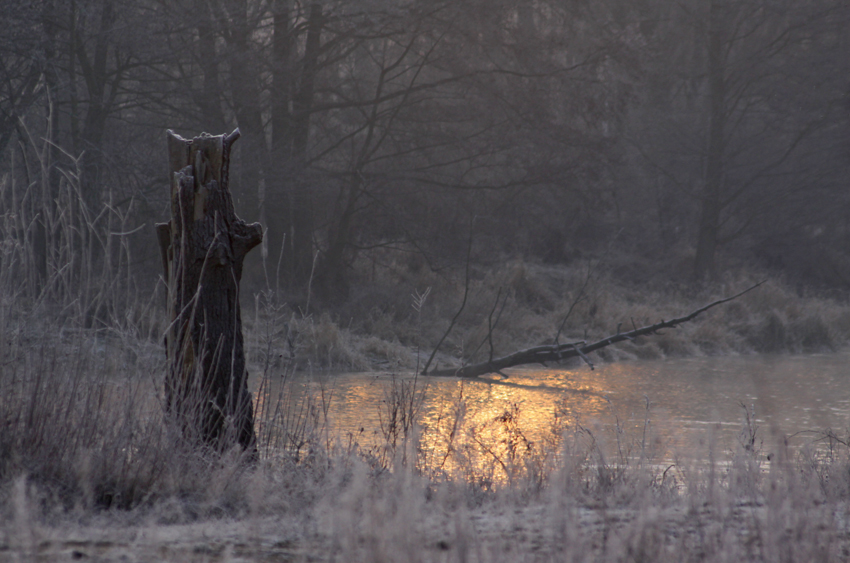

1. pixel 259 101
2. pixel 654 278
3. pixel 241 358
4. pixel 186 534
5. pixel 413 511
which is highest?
pixel 259 101

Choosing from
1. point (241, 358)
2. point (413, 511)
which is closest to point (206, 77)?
point (241, 358)

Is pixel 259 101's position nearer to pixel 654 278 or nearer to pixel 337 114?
pixel 337 114

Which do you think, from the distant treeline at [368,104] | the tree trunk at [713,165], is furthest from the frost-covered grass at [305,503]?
the tree trunk at [713,165]

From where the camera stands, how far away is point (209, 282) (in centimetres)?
455

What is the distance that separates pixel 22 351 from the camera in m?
4.04

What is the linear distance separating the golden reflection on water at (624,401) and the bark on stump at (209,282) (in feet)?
5.61

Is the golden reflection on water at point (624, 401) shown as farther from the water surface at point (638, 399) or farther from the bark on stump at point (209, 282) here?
the bark on stump at point (209, 282)

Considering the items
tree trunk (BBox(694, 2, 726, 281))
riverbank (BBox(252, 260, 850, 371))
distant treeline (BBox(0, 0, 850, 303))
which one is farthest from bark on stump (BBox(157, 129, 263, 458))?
tree trunk (BBox(694, 2, 726, 281))

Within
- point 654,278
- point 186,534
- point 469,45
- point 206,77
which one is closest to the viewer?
point 186,534

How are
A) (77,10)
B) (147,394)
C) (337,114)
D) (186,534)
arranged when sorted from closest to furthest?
(186,534) → (147,394) → (77,10) → (337,114)

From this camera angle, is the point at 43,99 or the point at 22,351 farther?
the point at 43,99

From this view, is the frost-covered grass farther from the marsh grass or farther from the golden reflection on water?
the golden reflection on water

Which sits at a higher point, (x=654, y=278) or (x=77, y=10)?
(x=77, y=10)

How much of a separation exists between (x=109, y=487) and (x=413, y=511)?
67.1 inches
